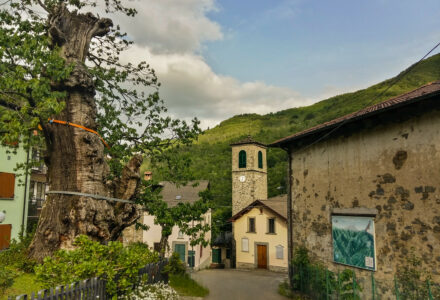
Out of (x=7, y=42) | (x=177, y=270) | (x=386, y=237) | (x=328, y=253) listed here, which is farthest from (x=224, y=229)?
(x=7, y=42)

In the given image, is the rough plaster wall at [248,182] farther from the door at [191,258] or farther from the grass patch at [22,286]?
the grass patch at [22,286]

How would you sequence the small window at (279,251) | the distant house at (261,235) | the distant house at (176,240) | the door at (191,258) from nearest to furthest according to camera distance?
the small window at (279,251) < the distant house at (261,235) < the distant house at (176,240) < the door at (191,258)

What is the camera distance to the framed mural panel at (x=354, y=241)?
938 cm

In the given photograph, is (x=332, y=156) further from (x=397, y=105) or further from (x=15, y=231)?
(x=15, y=231)

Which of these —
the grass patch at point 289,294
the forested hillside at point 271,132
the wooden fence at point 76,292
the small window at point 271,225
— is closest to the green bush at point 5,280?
the wooden fence at point 76,292

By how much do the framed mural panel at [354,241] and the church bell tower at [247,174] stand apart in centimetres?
2518

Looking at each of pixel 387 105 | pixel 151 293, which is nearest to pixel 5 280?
pixel 151 293

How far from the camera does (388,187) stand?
29.6ft

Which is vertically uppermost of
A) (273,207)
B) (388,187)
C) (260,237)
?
(388,187)

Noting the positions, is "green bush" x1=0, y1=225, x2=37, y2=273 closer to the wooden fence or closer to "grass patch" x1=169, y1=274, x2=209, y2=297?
the wooden fence

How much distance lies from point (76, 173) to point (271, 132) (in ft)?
259

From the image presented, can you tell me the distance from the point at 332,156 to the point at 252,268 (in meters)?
21.3

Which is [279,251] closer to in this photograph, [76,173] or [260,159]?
[260,159]

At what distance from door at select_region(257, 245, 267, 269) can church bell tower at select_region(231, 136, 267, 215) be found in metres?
6.64
